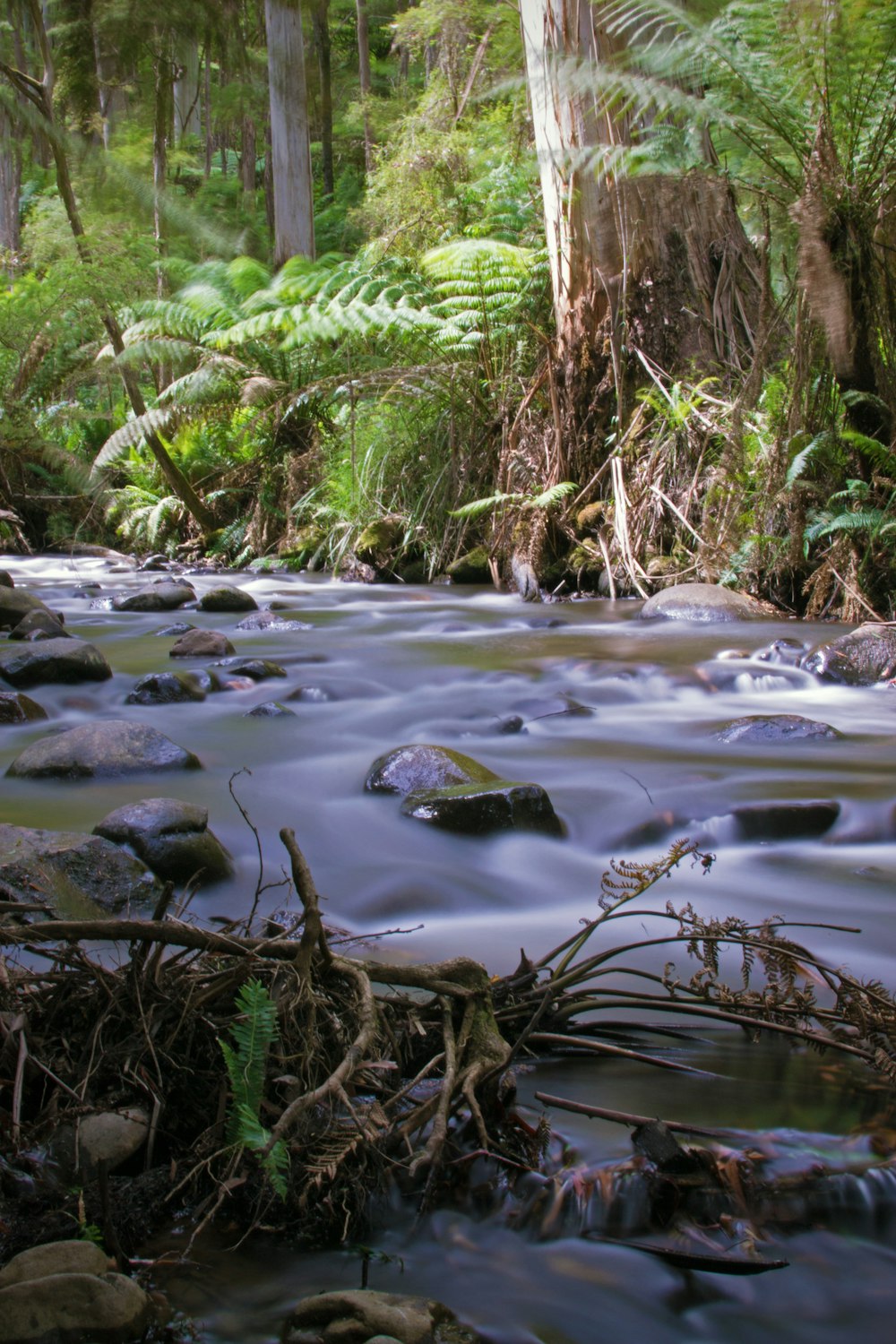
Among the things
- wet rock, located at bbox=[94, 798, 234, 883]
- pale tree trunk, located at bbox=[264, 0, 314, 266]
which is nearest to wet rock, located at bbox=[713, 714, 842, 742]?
wet rock, located at bbox=[94, 798, 234, 883]

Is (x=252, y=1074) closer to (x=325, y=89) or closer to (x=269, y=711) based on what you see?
(x=269, y=711)

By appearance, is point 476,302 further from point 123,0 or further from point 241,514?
point 123,0

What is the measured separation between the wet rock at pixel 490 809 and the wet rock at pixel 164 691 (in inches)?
73.0

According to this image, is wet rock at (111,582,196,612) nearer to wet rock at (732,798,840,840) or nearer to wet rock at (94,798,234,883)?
wet rock at (94,798,234,883)

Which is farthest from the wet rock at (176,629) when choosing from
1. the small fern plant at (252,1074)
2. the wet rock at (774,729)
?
the small fern plant at (252,1074)

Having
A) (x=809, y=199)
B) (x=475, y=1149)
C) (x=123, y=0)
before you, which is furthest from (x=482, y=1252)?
(x=123, y=0)

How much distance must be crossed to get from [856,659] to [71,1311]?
14.3ft

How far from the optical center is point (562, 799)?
3.34m

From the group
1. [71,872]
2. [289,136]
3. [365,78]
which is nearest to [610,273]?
[71,872]

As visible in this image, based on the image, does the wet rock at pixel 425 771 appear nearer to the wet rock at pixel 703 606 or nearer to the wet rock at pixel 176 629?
the wet rock at pixel 703 606

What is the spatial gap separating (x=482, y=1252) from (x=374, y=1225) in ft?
0.45

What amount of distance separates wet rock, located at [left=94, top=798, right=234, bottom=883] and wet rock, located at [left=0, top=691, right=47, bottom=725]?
1.76m

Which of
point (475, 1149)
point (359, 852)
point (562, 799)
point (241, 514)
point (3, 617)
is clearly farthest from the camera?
point (241, 514)

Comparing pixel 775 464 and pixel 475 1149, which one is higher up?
pixel 775 464
